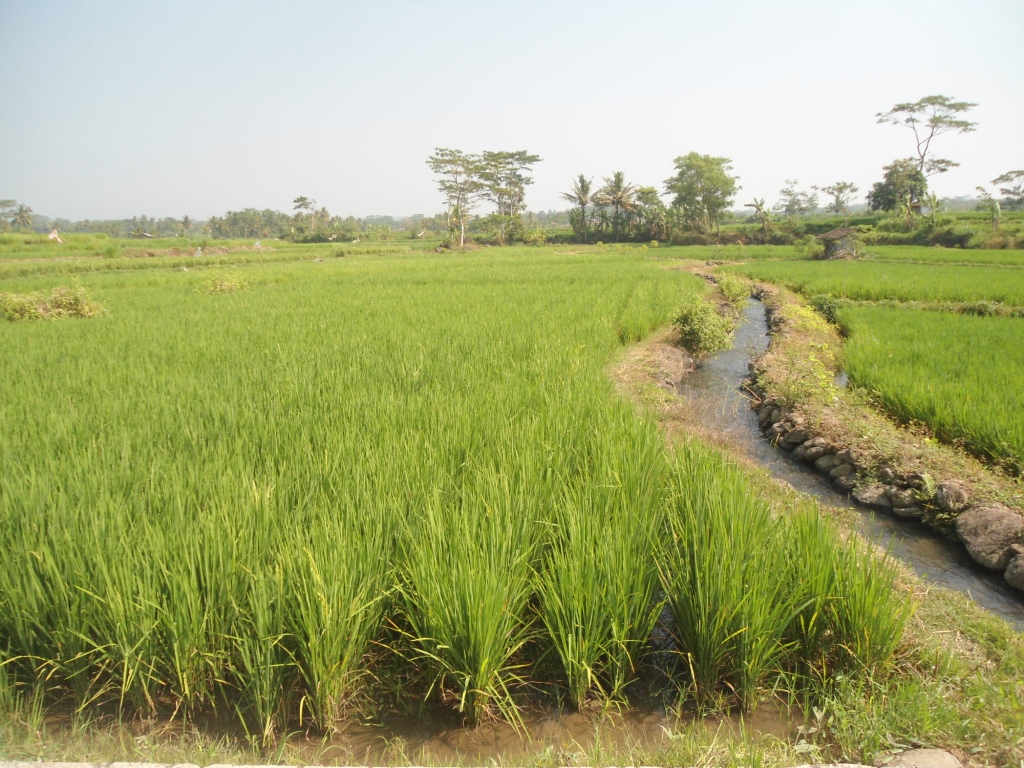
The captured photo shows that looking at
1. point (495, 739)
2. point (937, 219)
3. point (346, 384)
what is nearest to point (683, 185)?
point (937, 219)

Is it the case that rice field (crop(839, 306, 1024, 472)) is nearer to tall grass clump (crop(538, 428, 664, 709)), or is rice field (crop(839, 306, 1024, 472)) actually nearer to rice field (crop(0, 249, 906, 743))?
rice field (crop(0, 249, 906, 743))

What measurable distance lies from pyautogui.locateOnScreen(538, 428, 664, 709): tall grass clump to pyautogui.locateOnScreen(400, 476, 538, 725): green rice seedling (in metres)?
0.15

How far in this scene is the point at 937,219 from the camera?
82.9ft

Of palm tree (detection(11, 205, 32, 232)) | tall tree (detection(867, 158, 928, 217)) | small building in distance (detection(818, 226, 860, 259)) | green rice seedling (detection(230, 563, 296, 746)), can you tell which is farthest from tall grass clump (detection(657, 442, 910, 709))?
palm tree (detection(11, 205, 32, 232))

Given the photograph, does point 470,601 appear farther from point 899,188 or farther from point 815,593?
point 899,188

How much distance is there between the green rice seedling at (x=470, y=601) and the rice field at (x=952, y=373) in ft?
12.5

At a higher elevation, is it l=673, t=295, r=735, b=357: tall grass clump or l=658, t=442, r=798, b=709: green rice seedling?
l=673, t=295, r=735, b=357: tall grass clump

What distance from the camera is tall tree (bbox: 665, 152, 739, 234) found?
119 feet

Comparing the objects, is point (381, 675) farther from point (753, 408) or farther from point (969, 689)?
point (753, 408)

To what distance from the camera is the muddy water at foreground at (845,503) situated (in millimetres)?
2979

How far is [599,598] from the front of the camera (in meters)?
1.98

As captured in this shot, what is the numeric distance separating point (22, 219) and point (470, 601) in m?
65.0

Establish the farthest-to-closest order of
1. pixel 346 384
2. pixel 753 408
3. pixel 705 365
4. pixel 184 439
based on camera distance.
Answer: pixel 705 365 < pixel 753 408 < pixel 346 384 < pixel 184 439

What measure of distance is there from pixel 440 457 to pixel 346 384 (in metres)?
1.85
